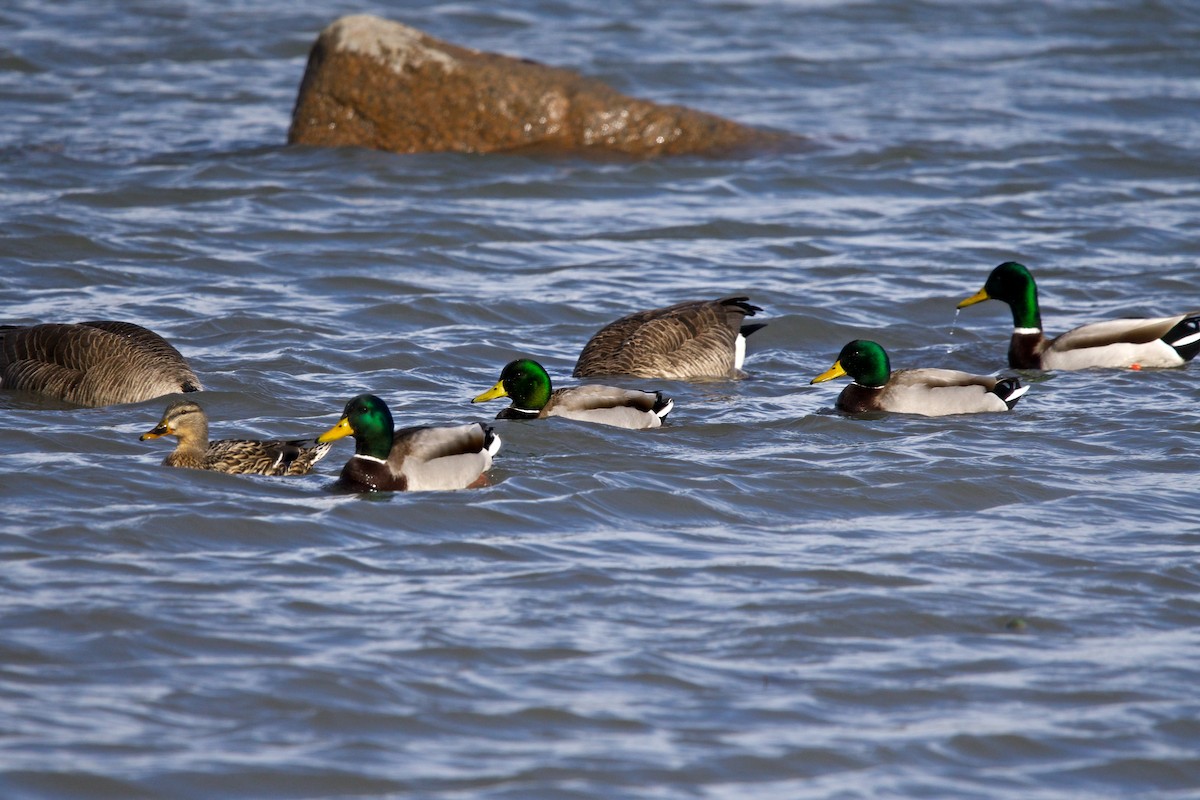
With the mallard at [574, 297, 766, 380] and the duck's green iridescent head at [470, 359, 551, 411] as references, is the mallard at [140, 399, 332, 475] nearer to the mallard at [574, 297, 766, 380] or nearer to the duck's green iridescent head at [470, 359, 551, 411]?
the duck's green iridescent head at [470, 359, 551, 411]

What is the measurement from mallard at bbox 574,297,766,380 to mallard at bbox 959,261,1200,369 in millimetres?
2109

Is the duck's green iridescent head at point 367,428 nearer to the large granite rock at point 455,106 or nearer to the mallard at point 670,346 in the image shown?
the mallard at point 670,346

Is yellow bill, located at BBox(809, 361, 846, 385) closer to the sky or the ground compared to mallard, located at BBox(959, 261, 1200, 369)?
closer to the ground

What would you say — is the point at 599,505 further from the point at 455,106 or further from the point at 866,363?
the point at 455,106

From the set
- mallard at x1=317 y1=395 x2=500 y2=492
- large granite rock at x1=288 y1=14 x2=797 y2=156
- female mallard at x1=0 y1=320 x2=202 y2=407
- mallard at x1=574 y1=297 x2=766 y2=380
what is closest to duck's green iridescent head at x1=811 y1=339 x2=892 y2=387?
mallard at x1=574 y1=297 x2=766 y2=380

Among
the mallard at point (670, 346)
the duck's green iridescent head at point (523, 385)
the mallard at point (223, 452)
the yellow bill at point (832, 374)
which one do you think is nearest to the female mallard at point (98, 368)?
the mallard at point (223, 452)

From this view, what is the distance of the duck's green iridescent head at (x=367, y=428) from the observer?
853cm

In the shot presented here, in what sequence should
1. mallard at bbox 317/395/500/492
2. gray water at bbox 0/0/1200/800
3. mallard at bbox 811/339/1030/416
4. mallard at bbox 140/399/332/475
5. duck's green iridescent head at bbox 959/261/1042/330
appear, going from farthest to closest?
duck's green iridescent head at bbox 959/261/1042/330 → mallard at bbox 811/339/1030/416 → mallard at bbox 140/399/332/475 → mallard at bbox 317/395/500/492 → gray water at bbox 0/0/1200/800

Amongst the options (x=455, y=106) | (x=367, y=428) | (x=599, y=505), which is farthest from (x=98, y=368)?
(x=455, y=106)

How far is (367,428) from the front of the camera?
8.54m

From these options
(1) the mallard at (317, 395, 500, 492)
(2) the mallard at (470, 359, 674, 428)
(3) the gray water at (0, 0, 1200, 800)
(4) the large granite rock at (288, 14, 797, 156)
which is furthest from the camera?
(4) the large granite rock at (288, 14, 797, 156)

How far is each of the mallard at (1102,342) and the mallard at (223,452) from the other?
5.78 metres

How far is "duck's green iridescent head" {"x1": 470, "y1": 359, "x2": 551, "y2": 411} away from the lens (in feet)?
32.4

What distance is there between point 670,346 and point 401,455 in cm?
356
